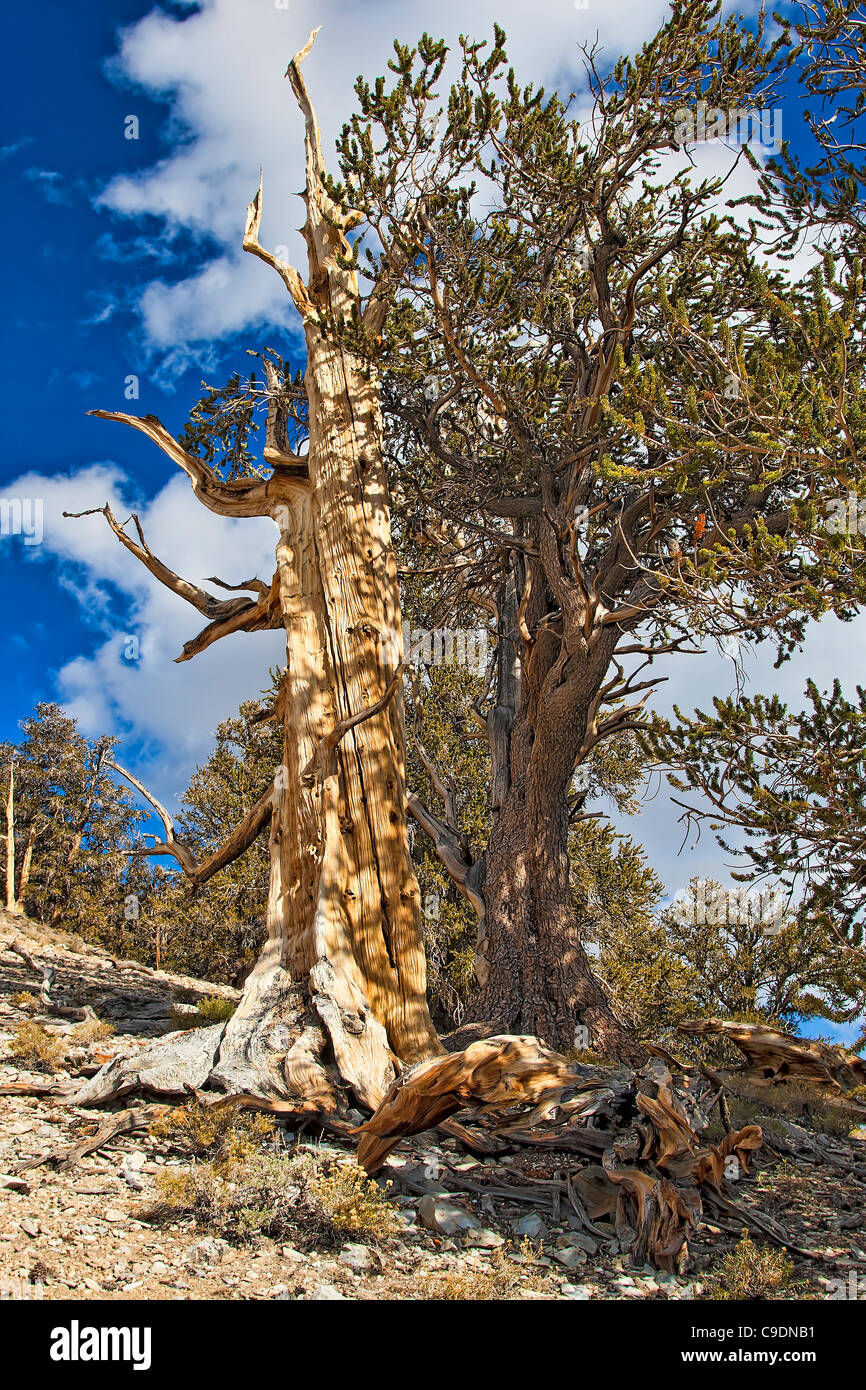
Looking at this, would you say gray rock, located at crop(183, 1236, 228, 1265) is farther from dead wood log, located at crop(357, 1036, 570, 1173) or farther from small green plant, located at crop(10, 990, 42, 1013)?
small green plant, located at crop(10, 990, 42, 1013)

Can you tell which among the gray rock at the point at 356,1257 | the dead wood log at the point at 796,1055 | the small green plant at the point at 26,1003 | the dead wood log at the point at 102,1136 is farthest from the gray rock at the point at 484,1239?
the small green plant at the point at 26,1003

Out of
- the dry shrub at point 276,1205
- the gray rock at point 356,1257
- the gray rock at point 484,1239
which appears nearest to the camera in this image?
the gray rock at point 356,1257

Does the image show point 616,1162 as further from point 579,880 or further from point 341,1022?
point 579,880

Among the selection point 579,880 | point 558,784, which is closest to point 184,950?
point 579,880

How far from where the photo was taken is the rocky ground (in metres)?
2.96

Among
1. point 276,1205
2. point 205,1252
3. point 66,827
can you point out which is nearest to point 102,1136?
point 276,1205

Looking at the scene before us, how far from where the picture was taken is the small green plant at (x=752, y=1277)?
10.3 ft

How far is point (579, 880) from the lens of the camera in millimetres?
13156

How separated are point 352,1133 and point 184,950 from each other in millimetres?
12738

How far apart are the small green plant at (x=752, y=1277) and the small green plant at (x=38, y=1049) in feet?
12.8

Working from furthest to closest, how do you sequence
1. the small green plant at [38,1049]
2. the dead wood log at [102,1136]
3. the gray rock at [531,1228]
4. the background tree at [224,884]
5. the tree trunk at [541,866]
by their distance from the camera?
1. the background tree at [224,884]
2. the tree trunk at [541,866]
3. the small green plant at [38,1049]
4. the dead wood log at [102,1136]
5. the gray rock at [531,1228]

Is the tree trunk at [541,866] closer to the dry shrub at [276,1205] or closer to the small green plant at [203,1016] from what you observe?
→ the small green plant at [203,1016]

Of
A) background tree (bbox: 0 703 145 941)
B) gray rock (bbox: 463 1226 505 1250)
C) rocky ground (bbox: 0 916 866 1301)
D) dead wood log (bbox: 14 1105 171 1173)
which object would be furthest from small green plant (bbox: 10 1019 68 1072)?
background tree (bbox: 0 703 145 941)

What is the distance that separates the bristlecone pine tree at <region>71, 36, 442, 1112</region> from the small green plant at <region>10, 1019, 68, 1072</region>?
74cm
